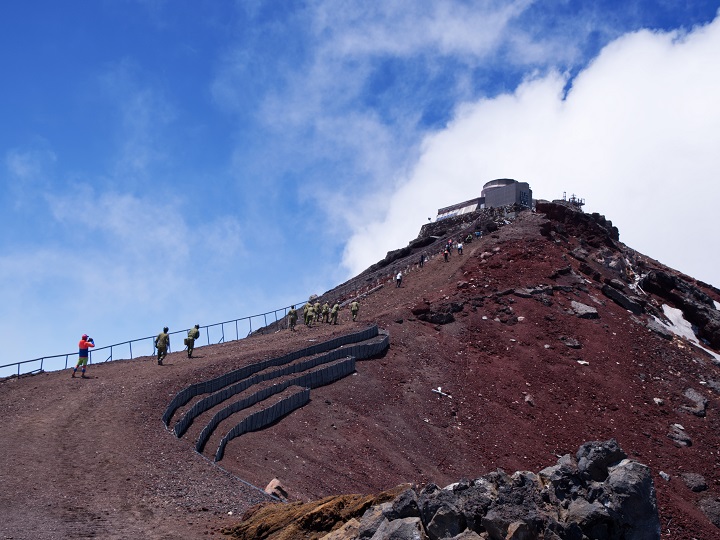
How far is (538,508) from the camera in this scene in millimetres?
12109

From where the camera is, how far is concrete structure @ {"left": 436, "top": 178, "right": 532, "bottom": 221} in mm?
61406

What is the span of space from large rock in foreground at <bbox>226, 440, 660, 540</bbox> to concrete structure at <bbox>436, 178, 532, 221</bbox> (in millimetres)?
49549

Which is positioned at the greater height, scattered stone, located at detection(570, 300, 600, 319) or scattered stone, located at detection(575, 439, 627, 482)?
scattered stone, located at detection(570, 300, 600, 319)

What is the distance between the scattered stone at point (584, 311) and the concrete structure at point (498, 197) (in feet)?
72.1

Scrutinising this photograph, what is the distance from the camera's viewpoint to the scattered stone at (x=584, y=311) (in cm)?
3909

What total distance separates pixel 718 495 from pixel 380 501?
790 inches

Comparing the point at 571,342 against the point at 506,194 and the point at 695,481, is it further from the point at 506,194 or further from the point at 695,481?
the point at 506,194

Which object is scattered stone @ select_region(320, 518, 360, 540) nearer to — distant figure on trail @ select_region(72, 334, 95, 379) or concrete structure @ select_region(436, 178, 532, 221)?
distant figure on trail @ select_region(72, 334, 95, 379)

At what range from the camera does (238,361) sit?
27.5 m

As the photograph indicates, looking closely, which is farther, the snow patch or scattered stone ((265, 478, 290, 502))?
the snow patch

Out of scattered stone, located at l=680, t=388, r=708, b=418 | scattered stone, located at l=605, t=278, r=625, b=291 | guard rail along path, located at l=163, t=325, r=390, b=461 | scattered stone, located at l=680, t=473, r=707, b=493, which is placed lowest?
scattered stone, located at l=680, t=473, r=707, b=493

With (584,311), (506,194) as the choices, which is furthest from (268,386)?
(506,194)

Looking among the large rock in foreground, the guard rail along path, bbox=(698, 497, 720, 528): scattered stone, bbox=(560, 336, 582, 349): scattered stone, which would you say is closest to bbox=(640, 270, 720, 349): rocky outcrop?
bbox=(560, 336, 582, 349): scattered stone

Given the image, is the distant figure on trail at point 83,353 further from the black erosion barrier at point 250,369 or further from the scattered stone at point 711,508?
the scattered stone at point 711,508
